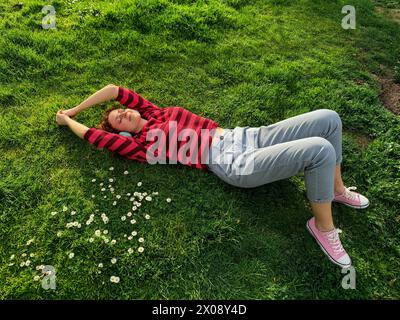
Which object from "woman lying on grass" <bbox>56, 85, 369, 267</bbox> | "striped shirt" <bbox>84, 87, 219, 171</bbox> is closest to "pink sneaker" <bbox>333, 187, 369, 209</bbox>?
"woman lying on grass" <bbox>56, 85, 369, 267</bbox>

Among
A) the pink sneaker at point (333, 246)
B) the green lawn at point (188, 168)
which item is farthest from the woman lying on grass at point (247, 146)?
the green lawn at point (188, 168)

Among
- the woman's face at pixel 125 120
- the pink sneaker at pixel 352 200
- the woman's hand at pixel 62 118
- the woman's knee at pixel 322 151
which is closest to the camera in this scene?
the woman's knee at pixel 322 151

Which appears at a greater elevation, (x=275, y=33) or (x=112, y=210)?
(x=275, y=33)

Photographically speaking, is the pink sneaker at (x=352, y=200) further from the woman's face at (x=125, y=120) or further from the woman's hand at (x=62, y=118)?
the woman's hand at (x=62, y=118)

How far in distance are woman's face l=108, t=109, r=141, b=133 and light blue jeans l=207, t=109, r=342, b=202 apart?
3.10 feet

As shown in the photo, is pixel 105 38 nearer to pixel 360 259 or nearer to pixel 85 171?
pixel 85 171

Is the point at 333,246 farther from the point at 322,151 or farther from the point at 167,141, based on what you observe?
the point at 167,141

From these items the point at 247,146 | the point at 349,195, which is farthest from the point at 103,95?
the point at 349,195

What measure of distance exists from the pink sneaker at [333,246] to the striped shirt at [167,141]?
1.43 metres

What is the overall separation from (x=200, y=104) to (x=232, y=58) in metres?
1.22

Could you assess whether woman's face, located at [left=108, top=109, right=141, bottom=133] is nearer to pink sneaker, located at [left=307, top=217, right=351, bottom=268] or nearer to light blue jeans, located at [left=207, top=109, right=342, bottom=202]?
light blue jeans, located at [left=207, top=109, right=342, bottom=202]

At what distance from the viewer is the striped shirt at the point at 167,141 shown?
14.1 ft
